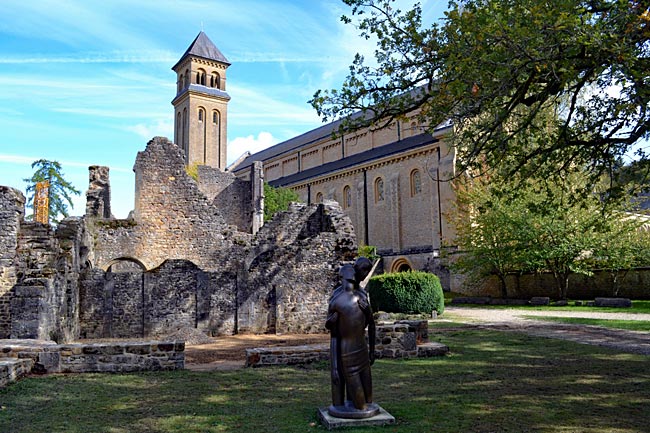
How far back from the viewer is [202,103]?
59406 millimetres

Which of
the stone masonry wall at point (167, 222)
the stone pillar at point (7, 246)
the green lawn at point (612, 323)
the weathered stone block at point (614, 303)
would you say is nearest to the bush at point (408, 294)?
the green lawn at point (612, 323)

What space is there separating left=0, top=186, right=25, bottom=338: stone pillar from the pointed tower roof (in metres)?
48.7

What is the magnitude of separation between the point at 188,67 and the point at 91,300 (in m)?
49.5

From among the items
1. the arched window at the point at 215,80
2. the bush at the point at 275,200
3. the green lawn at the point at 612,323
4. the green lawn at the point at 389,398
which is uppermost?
the arched window at the point at 215,80

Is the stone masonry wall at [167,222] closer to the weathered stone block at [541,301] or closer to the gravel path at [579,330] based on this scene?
the gravel path at [579,330]

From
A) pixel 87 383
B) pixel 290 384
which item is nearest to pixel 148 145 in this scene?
pixel 87 383

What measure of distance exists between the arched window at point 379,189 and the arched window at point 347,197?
3.04 meters

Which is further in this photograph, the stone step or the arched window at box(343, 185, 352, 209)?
the arched window at box(343, 185, 352, 209)

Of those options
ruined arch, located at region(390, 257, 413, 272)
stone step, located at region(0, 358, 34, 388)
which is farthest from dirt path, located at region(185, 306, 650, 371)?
ruined arch, located at region(390, 257, 413, 272)

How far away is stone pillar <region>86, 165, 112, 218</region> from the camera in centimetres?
1848

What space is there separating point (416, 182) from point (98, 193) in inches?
984

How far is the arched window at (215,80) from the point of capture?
60612 mm

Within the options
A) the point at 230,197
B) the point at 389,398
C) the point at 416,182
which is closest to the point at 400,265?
the point at 416,182

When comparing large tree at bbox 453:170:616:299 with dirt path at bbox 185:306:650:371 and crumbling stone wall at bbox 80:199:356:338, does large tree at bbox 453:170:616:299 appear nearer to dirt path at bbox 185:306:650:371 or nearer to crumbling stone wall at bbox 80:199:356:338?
dirt path at bbox 185:306:650:371
